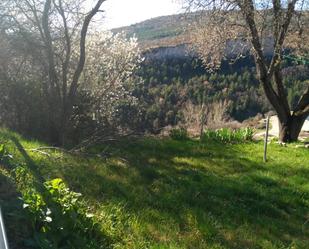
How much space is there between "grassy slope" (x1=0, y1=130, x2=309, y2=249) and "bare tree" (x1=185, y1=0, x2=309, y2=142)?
4093mm

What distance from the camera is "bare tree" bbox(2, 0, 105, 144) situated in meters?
11.8

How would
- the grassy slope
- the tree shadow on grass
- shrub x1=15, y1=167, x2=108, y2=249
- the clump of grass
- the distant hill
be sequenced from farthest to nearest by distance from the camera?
1. the distant hill
2. the clump of grass
3. the tree shadow on grass
4. the grassy slope
5. shrub x1=15, y1=167, x2=108, y2=249

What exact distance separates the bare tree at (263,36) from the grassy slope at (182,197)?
4.09 m

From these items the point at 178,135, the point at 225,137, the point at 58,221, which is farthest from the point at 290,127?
the point at 58,221

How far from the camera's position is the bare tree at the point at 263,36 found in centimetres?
1248

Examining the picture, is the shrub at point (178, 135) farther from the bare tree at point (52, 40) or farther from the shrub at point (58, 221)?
the shrub at point (58, 221)

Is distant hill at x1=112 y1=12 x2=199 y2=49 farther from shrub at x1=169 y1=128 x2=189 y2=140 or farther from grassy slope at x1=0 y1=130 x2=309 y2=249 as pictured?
grassy slope at x1=0 y1=130 x2=309 y2=249

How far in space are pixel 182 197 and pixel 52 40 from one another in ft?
25.7

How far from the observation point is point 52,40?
12.9 m

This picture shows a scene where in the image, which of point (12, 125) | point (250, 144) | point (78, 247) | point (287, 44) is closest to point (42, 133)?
point (12, 125)

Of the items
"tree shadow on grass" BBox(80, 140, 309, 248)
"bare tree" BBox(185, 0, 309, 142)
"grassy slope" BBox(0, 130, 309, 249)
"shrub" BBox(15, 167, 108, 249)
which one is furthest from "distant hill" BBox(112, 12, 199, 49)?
"shrub" BBox(15, 167, 108, 249)

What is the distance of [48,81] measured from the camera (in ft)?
43.5

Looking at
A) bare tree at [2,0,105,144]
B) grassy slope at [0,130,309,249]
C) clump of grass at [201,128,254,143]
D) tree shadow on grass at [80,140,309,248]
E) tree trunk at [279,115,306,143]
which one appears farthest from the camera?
tree trunk at [279,115,306,143]

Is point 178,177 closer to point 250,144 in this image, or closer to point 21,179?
point 21,179
